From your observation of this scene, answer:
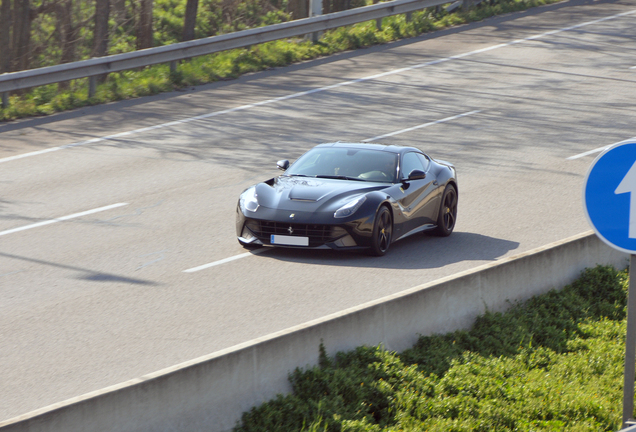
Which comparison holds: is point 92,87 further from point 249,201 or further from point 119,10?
point 119,10

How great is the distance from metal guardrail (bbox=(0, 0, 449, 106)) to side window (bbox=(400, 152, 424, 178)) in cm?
996

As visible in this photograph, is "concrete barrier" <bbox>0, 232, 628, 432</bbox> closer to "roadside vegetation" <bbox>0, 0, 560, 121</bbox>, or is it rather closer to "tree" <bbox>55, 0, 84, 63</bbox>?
"roadside vegetation" <bbox>0, 0, 560, 121</bbox>

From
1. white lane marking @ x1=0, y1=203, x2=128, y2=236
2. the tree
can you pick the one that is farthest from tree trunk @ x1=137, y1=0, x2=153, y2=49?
white lane marking @ x1=0, y1=203, x2=128, y2=236

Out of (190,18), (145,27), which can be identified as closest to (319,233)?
(190,18)

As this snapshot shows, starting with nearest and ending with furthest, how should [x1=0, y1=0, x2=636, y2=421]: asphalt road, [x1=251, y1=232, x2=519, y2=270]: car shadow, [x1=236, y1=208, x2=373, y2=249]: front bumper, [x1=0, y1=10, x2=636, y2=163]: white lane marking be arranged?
[x1=0, y1=0, x2=636, y2=421]: asphalt road → [x1=236, y1=208, x2=373, y2=249]: front bumper → [x1=251, y1=232, x2=519, y2=270]: car shadow → [x1=0, y1=10, x2=636, y2=163]: white lane marking

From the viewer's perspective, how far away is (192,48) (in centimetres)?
2206

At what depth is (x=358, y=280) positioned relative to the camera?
378 inches

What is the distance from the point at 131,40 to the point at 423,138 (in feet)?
73.3

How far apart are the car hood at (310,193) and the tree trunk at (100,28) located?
52.3 ft

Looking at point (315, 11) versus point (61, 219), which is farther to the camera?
point (315, 11)

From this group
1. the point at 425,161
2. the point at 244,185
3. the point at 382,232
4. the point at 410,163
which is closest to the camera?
the point at 382,232

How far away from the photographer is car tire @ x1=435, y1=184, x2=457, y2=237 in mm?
11805

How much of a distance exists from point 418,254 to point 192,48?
12.7 meters

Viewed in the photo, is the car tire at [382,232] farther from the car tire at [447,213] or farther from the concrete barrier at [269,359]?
the concrete barrier at [269,359]
